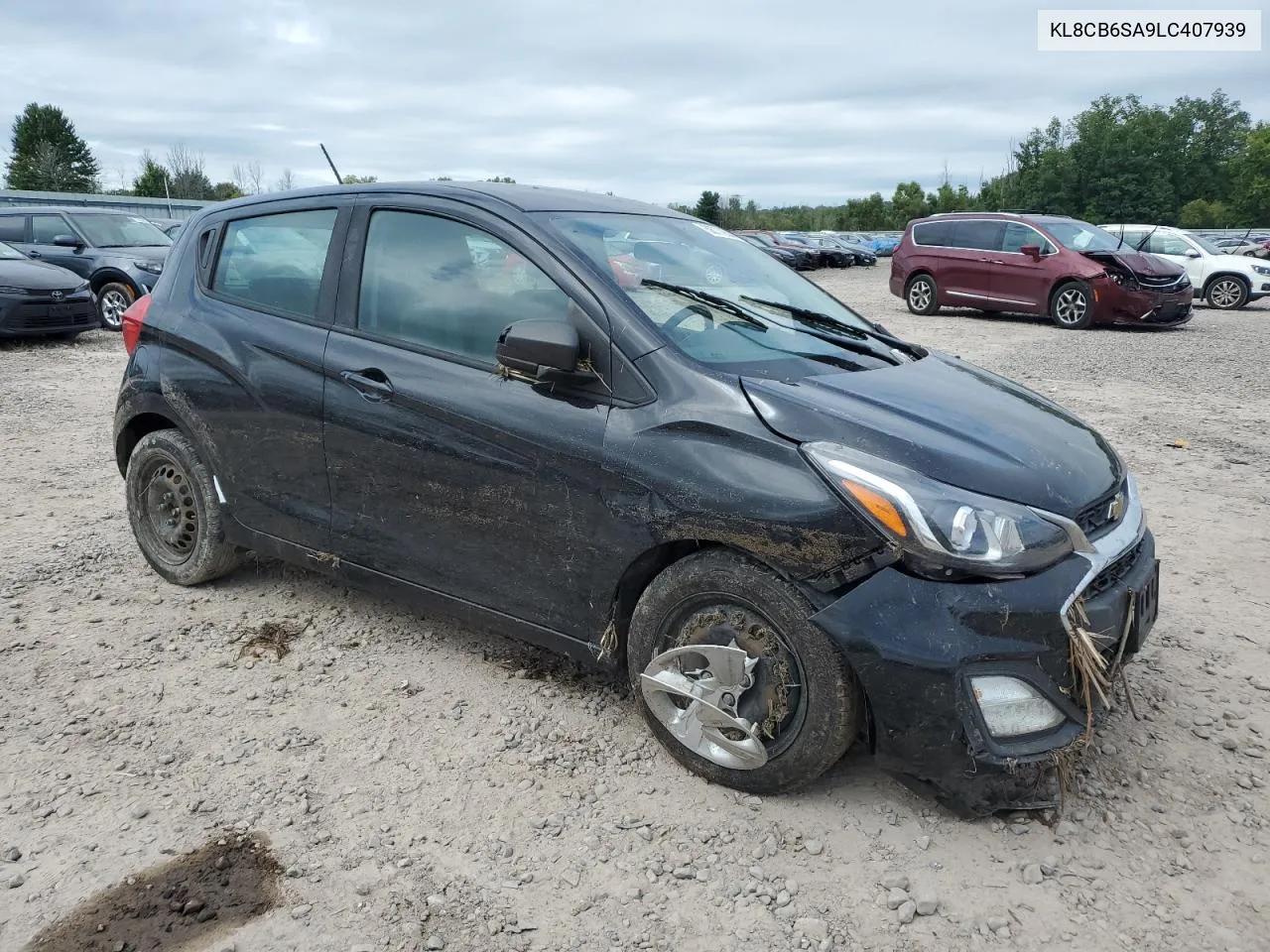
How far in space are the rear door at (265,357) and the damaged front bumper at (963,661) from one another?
2.14 m

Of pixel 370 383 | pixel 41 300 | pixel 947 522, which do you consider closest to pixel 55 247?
pixel 41 300

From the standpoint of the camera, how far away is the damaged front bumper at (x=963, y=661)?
2518 mm

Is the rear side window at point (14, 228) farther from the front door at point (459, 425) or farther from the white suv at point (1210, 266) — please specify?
the white suv at point (1210, 266)

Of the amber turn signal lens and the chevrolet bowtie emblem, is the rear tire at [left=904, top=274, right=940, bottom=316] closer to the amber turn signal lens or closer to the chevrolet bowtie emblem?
the chevrolet bowtie emblem

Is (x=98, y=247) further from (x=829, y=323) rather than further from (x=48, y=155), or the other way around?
(x=48, y=155)

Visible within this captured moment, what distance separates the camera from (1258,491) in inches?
237

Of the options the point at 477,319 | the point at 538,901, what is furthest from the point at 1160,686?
the point at 477,319

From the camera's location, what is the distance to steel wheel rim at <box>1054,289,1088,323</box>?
15.3 meters

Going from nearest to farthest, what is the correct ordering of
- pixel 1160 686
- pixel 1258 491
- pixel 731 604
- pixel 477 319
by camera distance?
pixel 731 604
pixel 477 319
pixel 1160 686
pixel 1258 491

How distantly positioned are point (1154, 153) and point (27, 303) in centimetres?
7909

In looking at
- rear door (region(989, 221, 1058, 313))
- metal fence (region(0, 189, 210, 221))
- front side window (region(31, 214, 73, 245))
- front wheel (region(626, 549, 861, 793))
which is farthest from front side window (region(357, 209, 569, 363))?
metal fence (region(0, 189, 210, 221))

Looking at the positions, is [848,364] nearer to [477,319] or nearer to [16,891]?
[477,319]

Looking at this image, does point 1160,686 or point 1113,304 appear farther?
point 1113,304

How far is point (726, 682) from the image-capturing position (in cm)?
282
